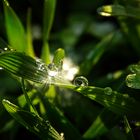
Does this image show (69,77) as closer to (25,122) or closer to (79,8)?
(25,122)

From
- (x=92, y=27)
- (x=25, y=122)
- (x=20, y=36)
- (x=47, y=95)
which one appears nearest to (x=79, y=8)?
(x=92, y=27)

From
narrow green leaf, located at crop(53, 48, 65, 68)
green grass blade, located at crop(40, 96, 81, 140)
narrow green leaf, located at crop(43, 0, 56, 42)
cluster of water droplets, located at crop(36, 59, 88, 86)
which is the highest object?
narrow green leaf, located at crop(43, 0, 56, 42)

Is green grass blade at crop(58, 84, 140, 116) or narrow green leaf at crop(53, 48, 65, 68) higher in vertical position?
narrow green leaf at crop(53, 48, 65, 68)

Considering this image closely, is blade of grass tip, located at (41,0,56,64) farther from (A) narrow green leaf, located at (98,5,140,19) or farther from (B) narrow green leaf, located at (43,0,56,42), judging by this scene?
(A) narrow green leaf, located at (98,5,140,19)

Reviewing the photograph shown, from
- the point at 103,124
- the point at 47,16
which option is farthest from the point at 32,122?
the point at 47,16

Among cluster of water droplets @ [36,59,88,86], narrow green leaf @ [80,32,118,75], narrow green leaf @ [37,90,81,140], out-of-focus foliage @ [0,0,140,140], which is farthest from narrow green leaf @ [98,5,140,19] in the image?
narrow green leaf @ [37,90,81,140]

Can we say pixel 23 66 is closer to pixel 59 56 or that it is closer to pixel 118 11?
pixel 59 56

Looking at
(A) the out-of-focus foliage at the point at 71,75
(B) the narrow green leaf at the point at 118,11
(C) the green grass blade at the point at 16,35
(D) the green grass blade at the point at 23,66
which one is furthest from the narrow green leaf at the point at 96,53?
(D) the green grass blade at the point at 23,66
